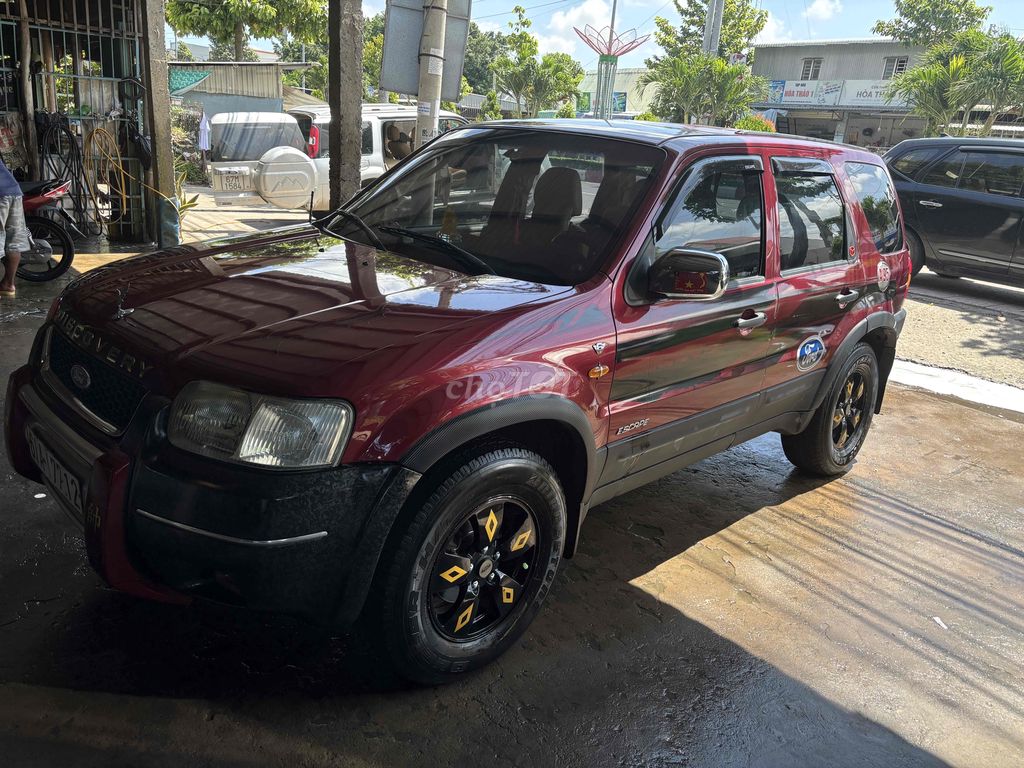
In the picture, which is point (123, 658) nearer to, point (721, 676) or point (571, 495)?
point (571, 495)

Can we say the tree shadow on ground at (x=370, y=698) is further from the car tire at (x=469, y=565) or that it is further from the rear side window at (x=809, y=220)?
the rear side window at (x=809, y=220)

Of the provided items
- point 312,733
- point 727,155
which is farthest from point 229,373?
point 727,155

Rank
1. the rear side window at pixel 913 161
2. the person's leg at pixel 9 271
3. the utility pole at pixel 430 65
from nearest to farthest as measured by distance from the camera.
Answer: the utility pole at pixel 430 65 < the person's leg at pixel 9 271 < the rear side window at pixel 913 161

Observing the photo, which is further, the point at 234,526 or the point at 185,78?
the point at 185,78

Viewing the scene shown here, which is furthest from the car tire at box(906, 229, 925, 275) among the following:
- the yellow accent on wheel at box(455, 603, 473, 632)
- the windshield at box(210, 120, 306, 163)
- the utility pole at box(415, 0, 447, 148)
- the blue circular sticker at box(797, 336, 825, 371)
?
the windshield at box(210, 120, 306, 163)

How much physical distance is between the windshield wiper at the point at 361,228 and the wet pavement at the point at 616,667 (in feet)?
4.88

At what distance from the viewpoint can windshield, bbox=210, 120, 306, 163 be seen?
52.7 feet

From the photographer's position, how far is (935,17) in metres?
43.1

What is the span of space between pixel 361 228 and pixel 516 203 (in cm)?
66

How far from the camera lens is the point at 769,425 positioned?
3.84 meters

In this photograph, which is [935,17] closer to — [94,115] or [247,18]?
[247,18]

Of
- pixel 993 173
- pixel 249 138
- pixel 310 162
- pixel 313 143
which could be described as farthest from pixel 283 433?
pixel 249 138

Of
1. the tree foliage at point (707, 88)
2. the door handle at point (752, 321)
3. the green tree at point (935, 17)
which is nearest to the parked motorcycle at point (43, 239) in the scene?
the door handle at point (752, 321)

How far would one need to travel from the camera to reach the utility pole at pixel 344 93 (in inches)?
234
